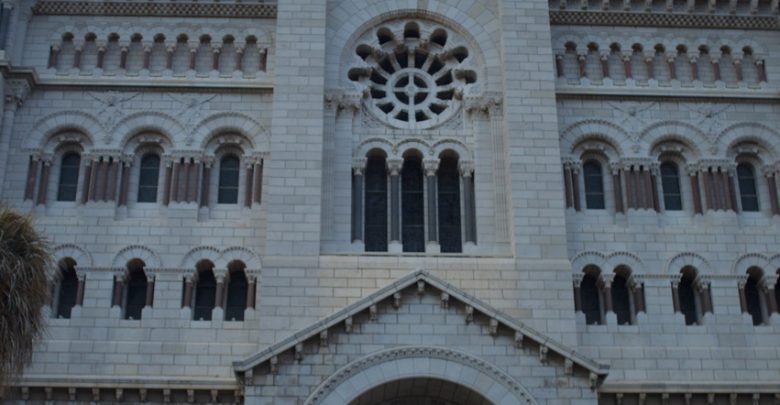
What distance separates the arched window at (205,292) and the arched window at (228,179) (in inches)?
74.2

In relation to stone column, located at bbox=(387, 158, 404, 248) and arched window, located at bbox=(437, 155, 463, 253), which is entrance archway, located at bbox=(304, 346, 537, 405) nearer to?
stone column, located at bbox=(387, 158, 404, 248)

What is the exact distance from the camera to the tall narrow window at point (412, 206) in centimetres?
2542

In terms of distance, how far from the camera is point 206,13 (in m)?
27.7

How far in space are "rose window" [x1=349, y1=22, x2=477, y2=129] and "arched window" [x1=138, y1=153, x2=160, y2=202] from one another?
539 centimetres

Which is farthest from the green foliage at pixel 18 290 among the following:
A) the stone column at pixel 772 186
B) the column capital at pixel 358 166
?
the stone column at pixel 772 186

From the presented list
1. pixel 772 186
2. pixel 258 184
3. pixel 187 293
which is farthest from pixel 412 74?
pixel 772 186

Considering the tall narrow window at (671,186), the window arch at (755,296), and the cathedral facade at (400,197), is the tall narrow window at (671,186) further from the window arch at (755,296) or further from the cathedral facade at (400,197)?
the window arch at (755,296)

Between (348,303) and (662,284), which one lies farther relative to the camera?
(662,284)

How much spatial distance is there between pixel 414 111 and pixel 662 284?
743 centimetres

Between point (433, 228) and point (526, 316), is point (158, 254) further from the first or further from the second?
point (526, 316)

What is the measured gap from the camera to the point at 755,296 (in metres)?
25.2

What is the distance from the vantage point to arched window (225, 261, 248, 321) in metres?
24.5

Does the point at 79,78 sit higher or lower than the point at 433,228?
higher

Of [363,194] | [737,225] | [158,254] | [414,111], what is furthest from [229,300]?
[737,225]
